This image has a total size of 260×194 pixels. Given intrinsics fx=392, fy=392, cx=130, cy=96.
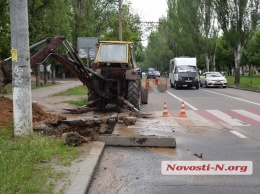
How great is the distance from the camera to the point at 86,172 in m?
5.63

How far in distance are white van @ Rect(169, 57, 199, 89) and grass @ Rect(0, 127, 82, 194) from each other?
2704cm

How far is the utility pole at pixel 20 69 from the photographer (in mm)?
7930

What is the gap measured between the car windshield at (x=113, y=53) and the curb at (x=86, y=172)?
7.48 meters

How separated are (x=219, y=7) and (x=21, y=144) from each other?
3288 centimetres

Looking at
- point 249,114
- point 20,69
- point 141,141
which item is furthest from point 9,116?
point 249,114

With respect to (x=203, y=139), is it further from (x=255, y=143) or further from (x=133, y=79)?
(x=133, y=79)

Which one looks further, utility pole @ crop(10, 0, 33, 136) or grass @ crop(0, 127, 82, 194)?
utility pole @ crop(10, 0, 33, 136)

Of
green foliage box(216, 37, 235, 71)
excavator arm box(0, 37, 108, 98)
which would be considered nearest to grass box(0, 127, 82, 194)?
excavator arm box(0, 37, 108, 98)

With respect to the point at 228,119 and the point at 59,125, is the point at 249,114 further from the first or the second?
the point at 59,125

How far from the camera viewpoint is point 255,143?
860 cm

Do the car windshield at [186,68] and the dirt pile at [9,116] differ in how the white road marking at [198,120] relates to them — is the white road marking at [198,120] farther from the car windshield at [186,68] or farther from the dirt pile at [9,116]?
the car windshield at [186,68]

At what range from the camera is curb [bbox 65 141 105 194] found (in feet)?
16.0

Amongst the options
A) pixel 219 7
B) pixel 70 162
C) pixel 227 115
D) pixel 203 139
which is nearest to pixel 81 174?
pixel 70 162

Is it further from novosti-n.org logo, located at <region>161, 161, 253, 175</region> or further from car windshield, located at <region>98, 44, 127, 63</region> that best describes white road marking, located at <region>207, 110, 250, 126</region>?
novosti-n.org logo, located at <region>161, 161, 253, 175</region>
